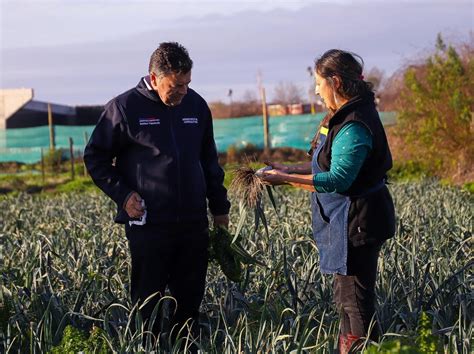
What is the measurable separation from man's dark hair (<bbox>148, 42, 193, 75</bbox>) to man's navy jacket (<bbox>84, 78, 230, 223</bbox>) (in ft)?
0.49

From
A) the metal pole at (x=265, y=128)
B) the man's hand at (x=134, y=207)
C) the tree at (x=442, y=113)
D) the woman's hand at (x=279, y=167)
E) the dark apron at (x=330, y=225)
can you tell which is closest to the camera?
the dark apron at (x=330, y=225)

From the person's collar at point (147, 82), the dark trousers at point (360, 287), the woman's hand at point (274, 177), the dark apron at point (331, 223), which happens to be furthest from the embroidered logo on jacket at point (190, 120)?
the dark trousers at point (360, 287)

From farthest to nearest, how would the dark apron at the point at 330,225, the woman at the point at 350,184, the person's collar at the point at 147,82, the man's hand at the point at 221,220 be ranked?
the man's hand at the point at 221,220
the person's collar at the point at 147,82
the dark apron at the point at 330,225
the woman at the point at 350,184

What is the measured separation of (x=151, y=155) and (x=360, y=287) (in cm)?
110

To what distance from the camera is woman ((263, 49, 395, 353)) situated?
4.09 metres

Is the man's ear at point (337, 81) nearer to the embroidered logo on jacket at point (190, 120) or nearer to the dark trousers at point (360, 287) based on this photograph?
the dark trousers at point (360, 287)

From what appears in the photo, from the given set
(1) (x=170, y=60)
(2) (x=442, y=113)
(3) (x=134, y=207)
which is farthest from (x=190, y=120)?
(2) (x=442, y=113)

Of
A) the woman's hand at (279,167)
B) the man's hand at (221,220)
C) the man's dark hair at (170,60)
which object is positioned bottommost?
the man's hand at (221,220)

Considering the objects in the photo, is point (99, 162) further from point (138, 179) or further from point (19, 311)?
point (19, 311)

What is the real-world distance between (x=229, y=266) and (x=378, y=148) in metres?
1.08

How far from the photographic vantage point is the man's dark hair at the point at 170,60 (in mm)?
4453

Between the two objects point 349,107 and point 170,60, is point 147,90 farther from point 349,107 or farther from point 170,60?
point 349,107

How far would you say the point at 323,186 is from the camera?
4.13 meters

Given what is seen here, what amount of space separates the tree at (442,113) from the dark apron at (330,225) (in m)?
12.6
